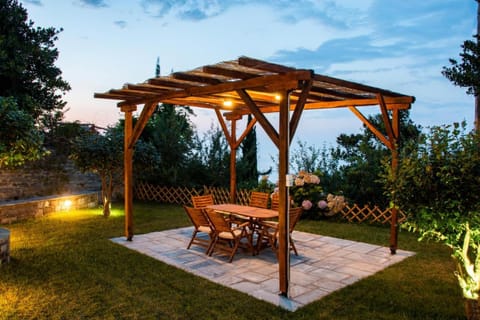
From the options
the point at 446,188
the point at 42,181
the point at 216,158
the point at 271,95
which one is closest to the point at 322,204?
the point at 271,95

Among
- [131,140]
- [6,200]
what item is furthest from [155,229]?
[6,200]

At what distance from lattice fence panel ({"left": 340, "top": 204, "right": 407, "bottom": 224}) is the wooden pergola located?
7.29ft

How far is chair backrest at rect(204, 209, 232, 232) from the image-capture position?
482 cm

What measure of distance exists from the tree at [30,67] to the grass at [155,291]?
451 cm

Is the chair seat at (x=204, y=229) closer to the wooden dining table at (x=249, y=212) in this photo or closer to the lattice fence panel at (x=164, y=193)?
the wooden dining table at (x=249, y=212)

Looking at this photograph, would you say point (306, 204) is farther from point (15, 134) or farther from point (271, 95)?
point (15, 134)

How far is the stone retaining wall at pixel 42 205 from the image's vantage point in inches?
281

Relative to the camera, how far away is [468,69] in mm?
7301

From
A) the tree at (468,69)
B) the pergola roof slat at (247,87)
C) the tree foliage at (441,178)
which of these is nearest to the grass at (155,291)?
the tree foliage at (441,178)

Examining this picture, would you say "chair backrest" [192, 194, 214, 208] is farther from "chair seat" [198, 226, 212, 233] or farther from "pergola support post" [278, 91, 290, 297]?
"pergola support post" [278, 91, 290, 297]

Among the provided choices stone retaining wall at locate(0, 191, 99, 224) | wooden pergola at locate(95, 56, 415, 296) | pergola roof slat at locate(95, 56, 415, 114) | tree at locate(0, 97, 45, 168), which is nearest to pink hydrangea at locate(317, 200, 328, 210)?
wooden pergola at locate(95, 56, 415, 296)

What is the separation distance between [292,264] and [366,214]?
12.0 feet

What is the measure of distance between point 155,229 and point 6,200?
139 inches

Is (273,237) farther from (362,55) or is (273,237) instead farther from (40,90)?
(362,55)
